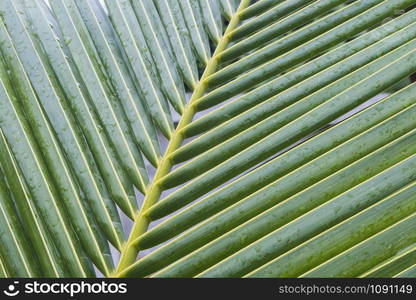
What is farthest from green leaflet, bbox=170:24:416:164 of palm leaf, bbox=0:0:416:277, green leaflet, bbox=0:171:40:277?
green leaflet, bbox=0:171:40:277

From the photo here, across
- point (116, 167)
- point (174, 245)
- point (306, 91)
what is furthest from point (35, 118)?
point (306, 91)

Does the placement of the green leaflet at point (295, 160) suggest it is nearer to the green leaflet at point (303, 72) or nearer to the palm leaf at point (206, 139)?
the palm leaf at point (206, 139)

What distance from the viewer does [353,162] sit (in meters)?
0.56

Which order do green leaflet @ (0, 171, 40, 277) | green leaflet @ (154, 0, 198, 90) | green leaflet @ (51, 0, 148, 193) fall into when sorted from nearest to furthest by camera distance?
green leaflet @ (0, 171, 40, 277) < green leaflet @ (51, 0, 148, 193) < green leaflet @ (154, 0, 198, 90)

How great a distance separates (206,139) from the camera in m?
0.71

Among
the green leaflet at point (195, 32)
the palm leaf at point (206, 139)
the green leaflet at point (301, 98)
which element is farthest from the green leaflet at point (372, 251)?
the green leaflet at point (195, 32)

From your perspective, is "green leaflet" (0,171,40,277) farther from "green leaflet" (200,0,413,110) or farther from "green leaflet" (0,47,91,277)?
"green leaflet" (200,0,413,110)

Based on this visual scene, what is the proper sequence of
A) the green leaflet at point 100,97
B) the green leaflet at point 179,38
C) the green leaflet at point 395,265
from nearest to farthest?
the green leaflet at point 395,265 → the green leaflet at point 100,97 → the green leaflet at point 179,38

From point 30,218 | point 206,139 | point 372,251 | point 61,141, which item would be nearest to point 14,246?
point 30,218

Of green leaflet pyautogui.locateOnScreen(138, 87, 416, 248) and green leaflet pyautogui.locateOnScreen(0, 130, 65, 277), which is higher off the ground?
green leaflet pyautogui.locateOnScreen(0, 130, 65, 277)

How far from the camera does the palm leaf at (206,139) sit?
535mm

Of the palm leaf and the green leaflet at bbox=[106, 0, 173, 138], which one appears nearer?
the palm leaf

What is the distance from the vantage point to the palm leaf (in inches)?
21.0

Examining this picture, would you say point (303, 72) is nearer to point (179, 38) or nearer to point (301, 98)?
point (301, 98)
